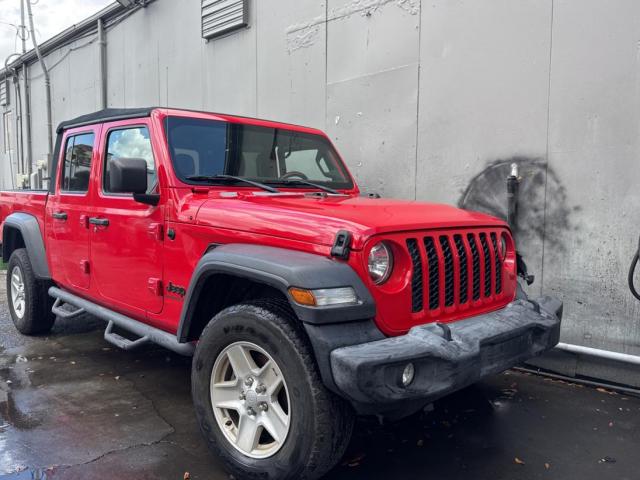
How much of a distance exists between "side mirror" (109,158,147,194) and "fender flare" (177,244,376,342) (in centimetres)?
81

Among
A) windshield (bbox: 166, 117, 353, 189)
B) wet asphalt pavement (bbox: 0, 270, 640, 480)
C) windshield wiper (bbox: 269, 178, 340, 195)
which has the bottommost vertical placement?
wet asphalt pavement (bbox: 0, 270, 640, 480)

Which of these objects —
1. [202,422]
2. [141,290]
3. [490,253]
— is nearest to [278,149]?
[141,290]

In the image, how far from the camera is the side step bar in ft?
10.6

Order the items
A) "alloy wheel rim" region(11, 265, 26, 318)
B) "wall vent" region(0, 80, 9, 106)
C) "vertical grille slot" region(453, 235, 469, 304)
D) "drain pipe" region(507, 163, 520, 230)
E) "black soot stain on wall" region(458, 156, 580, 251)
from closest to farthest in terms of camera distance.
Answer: "vertical grille slot" region(453, 235, 469, 304) → "black soot stain on wall" region(458, 156, 580, 251) → "drain pipe" region(507, 163, 520, 230) → "alloy wheel rim" region(11, 265, 26, 318) → "wall vent" region(0, 80, 9, 106)

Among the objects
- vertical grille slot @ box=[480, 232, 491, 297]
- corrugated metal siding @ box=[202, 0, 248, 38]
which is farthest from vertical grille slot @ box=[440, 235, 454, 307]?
corrugated metal siding @ box=[202, 0, 248, 38]

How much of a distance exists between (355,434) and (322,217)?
1.50 meters

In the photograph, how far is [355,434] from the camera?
3.31 m

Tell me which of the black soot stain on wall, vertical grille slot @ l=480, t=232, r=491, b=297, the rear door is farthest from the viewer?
the black soot stain on wall

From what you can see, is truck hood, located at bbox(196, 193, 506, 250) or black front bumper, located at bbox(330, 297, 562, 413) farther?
truck hood, located at bbox(196, 193, 506, 250)

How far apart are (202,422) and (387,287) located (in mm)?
1247

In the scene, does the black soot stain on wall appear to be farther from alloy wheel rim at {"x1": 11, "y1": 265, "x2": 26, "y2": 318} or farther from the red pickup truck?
alloy wheel rim at {"x1": 11, "y1": 265, "x2": 26, "y2": 318}

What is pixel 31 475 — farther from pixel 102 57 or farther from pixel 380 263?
pixel 102 57

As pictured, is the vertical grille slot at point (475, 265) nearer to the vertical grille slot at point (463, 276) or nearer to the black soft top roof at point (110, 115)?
the vertical grille slot at point (463, 276)

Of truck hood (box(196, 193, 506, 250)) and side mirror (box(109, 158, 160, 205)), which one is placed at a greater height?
side mirror (box(109, 158, 160, 205))
